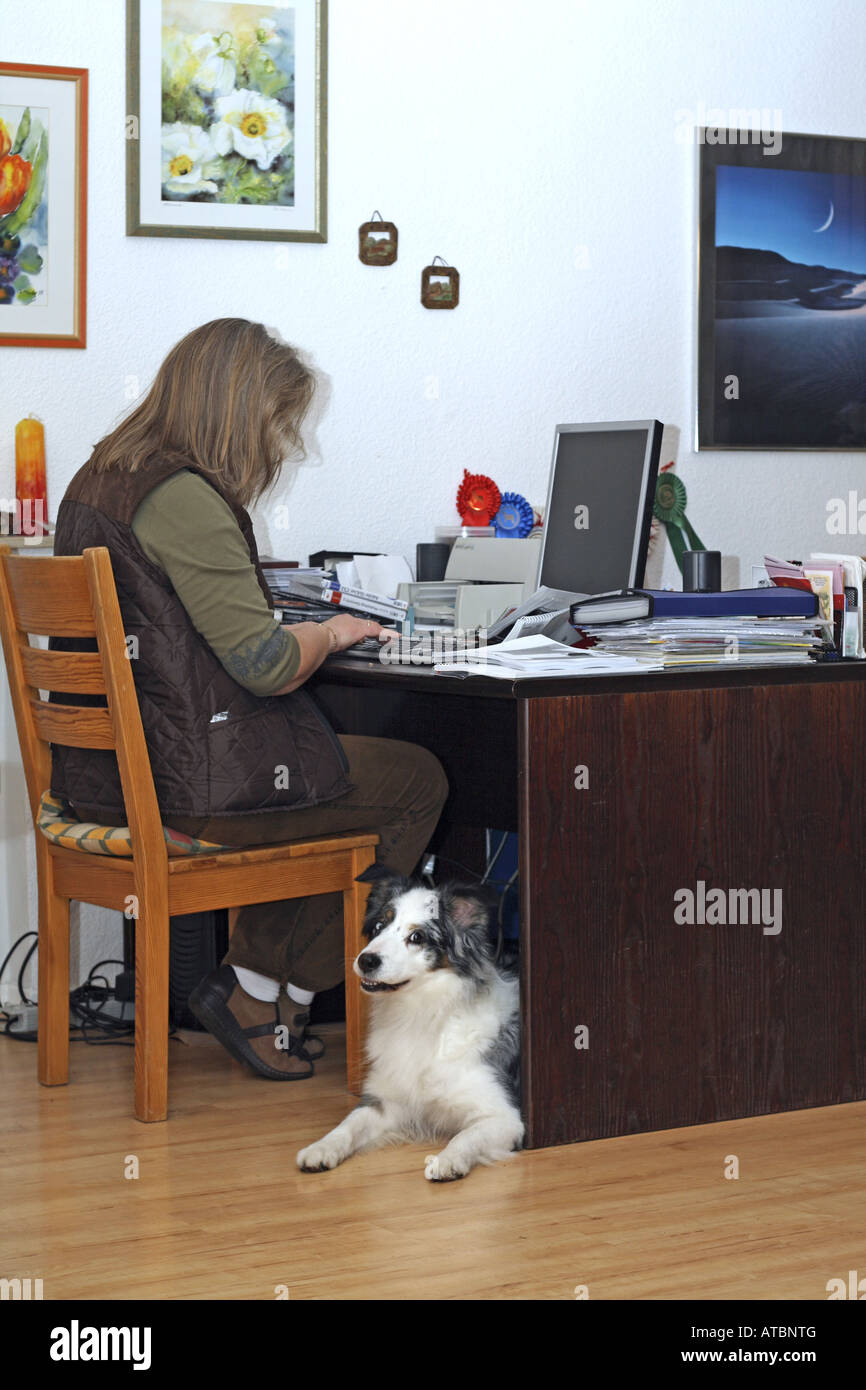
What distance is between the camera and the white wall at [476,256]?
131 inches

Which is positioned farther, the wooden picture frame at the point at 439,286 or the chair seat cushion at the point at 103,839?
the wooden picture frame at the point at 439,286

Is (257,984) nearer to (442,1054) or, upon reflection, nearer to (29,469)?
(442,1054)

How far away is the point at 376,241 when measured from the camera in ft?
11.6

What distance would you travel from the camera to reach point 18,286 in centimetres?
324

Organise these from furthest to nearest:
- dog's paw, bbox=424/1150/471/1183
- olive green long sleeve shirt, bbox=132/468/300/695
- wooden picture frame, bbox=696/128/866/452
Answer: wooden picture frame, bbox=696/128/866/452, olive green long sleeve shirt, bbox=132/468/300/695, dog's paw, bbox=424/1150/471/1183

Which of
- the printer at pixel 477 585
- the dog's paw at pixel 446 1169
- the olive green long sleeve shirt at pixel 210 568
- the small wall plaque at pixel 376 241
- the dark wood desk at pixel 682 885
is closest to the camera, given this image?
the dog's paw at pixel 446 1169

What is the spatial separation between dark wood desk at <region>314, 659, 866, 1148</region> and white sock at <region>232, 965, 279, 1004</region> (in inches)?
20.0

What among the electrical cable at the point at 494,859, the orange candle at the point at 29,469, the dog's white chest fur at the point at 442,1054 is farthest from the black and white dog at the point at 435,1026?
the orange candle at the point at 29,469

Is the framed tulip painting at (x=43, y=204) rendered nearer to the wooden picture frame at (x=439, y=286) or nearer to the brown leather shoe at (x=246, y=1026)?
the wooden picture frame at (x=439, y=286)

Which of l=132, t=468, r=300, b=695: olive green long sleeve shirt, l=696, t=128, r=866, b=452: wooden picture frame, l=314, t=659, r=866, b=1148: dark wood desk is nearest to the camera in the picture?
l=314, t=659, r=866, b=1148: dark wood desk

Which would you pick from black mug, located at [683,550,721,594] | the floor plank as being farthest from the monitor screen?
the floor plank

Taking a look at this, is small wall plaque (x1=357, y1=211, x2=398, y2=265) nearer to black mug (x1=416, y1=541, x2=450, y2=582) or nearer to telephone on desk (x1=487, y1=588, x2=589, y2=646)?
black mug (x1=416, y1=541, x2=450, y2=582)

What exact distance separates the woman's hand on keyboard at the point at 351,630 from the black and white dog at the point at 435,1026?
16.7 inches

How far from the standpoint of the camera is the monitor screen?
9.27ft
